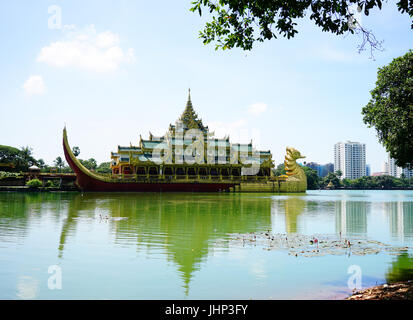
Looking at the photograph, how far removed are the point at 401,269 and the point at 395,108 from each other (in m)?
6.41

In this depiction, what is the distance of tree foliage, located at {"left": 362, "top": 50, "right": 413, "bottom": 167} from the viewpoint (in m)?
10.4

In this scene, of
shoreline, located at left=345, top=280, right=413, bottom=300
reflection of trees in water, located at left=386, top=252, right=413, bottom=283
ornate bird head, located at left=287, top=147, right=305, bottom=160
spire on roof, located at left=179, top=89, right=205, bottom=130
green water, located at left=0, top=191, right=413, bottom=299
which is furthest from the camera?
spire on roof, located at left=179, top=89, right=205, bottom=130

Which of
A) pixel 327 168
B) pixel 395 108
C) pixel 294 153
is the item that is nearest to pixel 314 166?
pixel 327 168

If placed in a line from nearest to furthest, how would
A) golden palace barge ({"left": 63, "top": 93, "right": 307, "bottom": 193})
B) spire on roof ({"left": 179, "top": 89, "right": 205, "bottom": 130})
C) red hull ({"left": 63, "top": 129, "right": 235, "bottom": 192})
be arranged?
red hull ({"left": 63, "top": 129, "right": 235, "bottom": 192}) → golden palace barge ({"left": 63, "top": 93, "right": 307, "bottom": 193}) → spire on roof ({"left": 179, "top": 89, "right": 205, "bottom": 130})

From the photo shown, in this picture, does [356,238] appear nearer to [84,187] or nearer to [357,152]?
[84,187]

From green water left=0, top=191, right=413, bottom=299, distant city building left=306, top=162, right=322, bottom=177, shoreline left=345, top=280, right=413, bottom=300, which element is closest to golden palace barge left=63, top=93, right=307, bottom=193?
green water left=0, top=191, right=413, bottom=299

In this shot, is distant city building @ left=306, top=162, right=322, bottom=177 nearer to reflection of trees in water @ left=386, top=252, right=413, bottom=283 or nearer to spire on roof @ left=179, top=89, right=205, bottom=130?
spire on roof @ left=179, top=89, right=205, bottom=130

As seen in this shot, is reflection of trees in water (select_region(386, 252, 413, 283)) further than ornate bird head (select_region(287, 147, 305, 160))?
No

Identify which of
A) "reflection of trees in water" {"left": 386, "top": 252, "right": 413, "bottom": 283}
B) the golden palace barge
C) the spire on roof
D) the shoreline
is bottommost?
"reflection of trees in water" {"left": 386, "top": 252, "right": 413, "bottom": 283}

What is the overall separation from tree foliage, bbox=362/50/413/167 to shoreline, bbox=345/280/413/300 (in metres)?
6.99

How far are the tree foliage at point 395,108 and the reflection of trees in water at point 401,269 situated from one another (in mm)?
4821

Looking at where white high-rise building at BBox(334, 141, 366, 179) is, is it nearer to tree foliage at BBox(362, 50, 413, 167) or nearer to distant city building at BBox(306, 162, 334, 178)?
distant city building at BBox(306, 162, 334, 178)

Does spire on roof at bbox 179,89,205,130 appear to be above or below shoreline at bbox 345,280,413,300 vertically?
above
